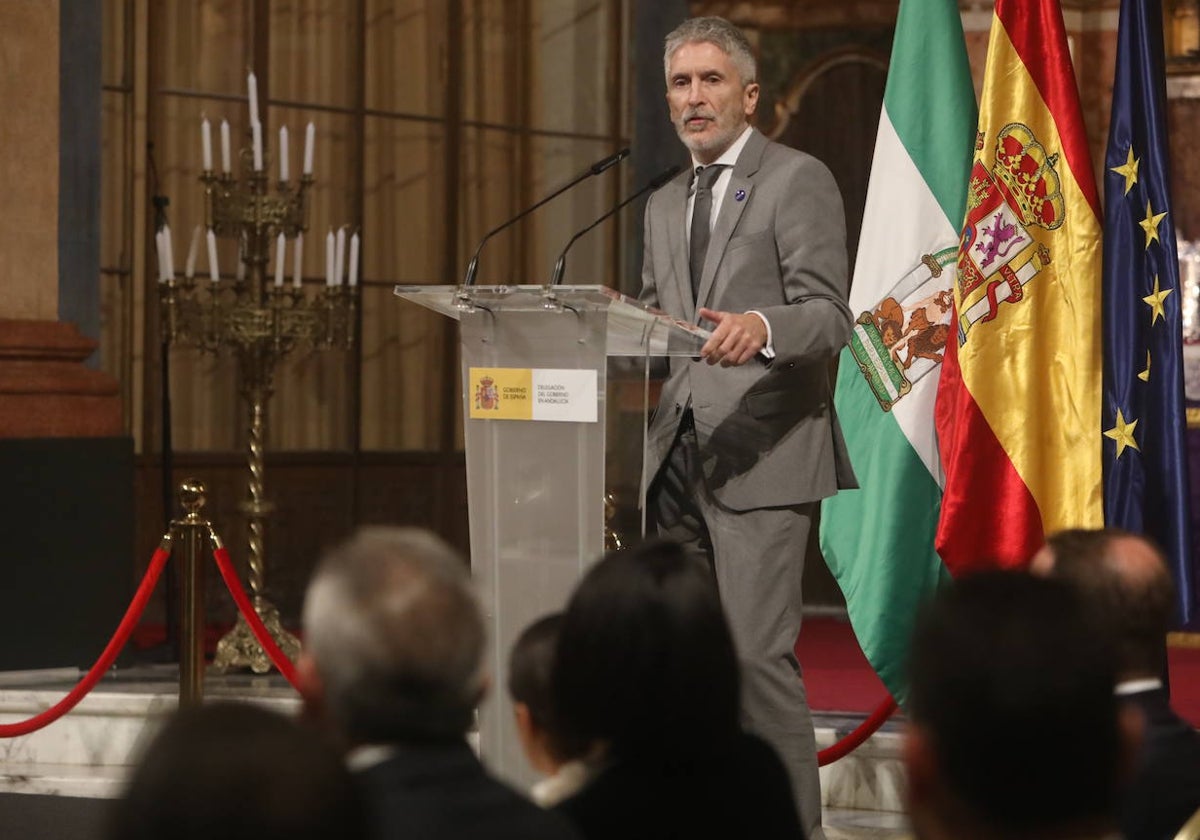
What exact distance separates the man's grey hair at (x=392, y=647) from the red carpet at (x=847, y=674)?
3.49m

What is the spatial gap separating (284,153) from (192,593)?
179 centimetres

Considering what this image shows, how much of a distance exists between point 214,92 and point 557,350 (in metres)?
4.17

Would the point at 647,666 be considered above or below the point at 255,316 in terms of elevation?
below

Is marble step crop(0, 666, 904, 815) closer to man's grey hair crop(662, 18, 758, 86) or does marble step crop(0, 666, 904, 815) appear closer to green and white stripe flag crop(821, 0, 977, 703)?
green and white stripe flag crop(821, 0, 977, 703)

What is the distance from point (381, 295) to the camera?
7266mm

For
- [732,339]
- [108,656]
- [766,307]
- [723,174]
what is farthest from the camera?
[108,656]

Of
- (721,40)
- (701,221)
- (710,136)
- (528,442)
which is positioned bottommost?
(528,442)

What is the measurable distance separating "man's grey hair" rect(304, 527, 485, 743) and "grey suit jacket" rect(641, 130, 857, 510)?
1.95 meters

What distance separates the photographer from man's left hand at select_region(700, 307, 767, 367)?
10.2ft

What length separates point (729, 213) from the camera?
347 cm

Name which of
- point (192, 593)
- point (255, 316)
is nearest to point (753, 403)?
point (192, 593)

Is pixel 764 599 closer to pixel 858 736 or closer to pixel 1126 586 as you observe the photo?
pixel 858 736

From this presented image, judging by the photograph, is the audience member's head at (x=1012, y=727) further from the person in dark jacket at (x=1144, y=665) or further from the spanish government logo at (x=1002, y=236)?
the spanish government logo at (x=1002, y=236)

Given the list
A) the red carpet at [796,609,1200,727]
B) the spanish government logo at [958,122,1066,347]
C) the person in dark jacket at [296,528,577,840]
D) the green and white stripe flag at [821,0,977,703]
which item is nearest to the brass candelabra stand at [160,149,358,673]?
the red carpet at [796,609,1200,727]
